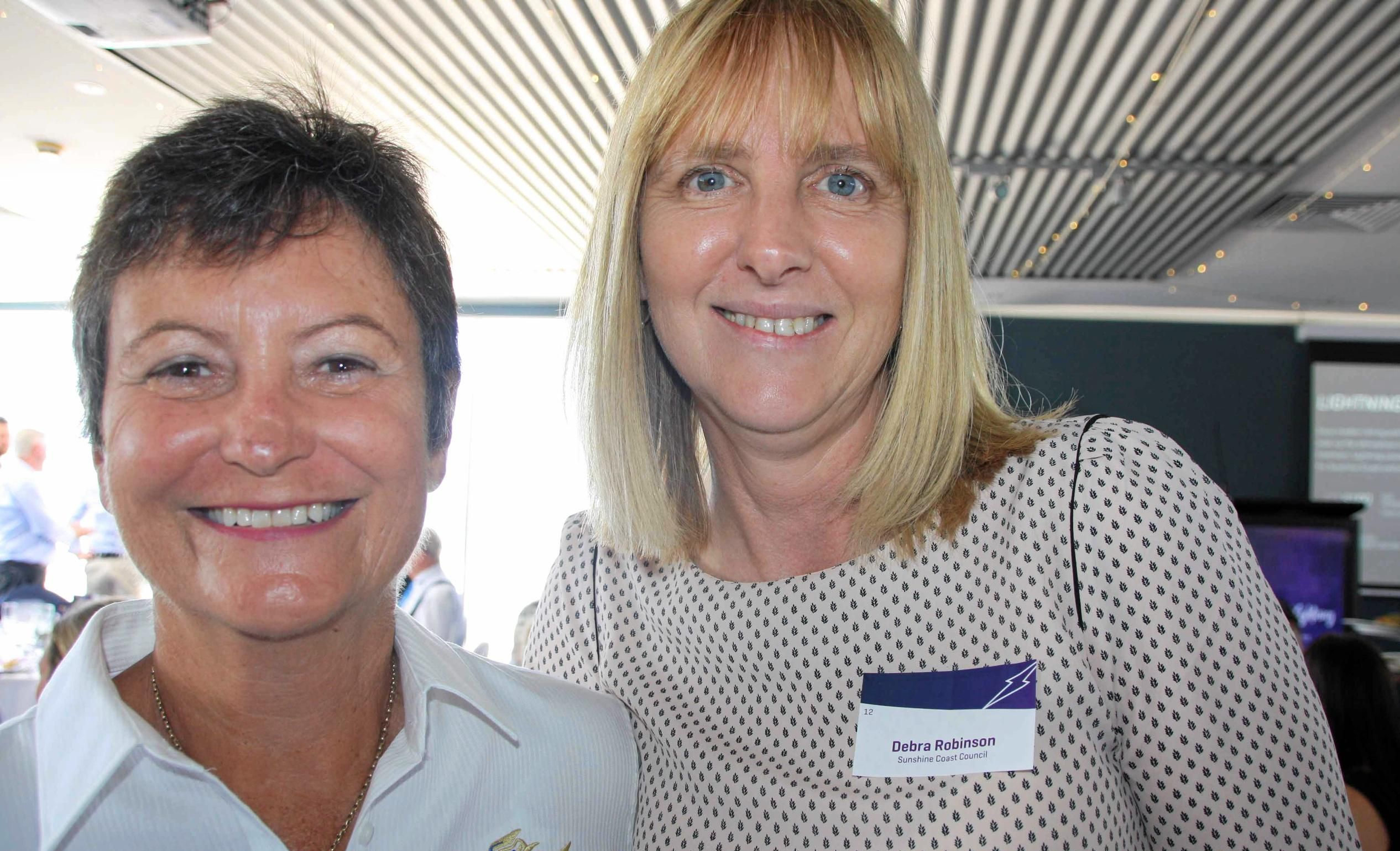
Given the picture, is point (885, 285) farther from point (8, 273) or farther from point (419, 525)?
point (8, 273)

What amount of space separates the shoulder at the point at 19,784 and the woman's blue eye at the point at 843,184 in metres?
1.17

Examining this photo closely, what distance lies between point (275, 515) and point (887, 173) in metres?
→ 0.91

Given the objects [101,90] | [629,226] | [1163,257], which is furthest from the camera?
[1163,257]

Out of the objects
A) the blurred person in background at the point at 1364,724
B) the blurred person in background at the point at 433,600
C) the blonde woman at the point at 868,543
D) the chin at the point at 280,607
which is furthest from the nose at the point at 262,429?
the blurred person in background at the point at 433,600

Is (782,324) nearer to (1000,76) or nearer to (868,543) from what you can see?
(868,543)

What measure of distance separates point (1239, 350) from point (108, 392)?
11.3 m

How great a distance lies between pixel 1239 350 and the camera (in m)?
10.7

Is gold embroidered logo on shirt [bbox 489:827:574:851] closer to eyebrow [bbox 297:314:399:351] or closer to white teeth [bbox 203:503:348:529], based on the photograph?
white teeth [bbox 203:503:348:529]

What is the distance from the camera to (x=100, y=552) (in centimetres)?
817

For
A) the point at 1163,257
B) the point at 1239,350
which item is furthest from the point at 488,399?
the point at 1239,350

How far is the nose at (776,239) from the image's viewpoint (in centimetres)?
144

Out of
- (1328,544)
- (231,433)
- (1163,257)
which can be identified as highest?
(1163,257)

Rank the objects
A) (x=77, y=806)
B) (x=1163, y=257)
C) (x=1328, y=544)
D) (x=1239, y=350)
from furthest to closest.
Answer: (x=1239, y=350), (x=1163, y=257), (x=1328, y=544), (x=77, y=806)

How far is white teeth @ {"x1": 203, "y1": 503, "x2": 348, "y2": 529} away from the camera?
116 cm
